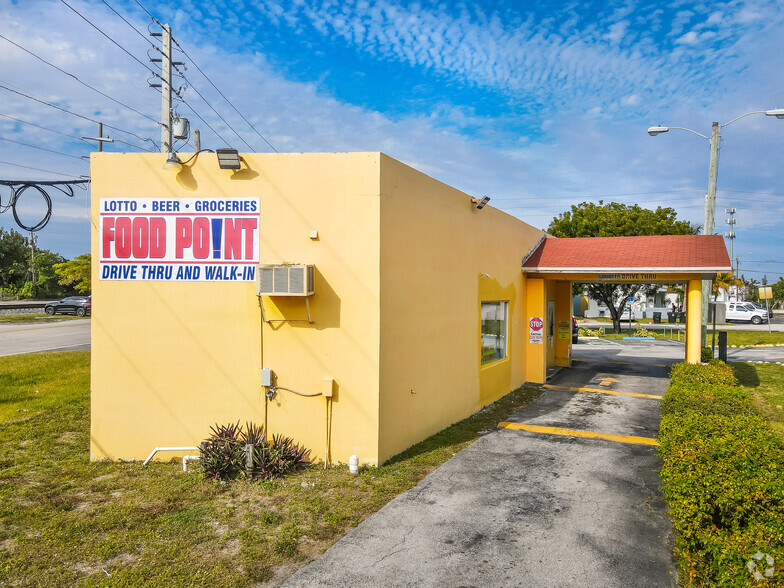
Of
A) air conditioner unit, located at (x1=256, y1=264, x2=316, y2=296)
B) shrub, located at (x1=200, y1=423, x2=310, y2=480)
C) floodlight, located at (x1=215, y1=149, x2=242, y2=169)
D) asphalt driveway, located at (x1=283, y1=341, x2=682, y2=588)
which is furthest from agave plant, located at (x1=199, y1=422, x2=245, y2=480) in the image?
floodlight, located at (x1=215, y1=149, x2=242, y2=169)

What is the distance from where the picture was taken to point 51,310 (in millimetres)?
35906

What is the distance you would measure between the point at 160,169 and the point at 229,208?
1.26 m

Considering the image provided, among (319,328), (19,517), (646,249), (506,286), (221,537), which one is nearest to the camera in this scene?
(221,537)

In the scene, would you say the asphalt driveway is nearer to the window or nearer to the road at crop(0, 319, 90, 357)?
the window

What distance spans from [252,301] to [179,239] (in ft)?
4.97

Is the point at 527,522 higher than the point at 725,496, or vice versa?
the point at 725,496

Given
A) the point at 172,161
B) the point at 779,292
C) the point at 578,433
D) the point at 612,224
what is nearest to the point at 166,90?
the point at 172,161

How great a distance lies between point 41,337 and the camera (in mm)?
23031

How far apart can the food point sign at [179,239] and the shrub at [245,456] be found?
2.38 m

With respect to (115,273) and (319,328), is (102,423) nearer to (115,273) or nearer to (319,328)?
(115,273)

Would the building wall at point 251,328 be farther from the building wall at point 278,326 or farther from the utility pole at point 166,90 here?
the utility pole at point 166,90

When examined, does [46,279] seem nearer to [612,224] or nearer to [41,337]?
[41,337]

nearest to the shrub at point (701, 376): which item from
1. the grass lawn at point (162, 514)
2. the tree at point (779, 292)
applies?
the grass lawn at point (162, 514)

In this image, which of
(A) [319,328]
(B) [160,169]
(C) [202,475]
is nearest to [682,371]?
(A) [319,328]
